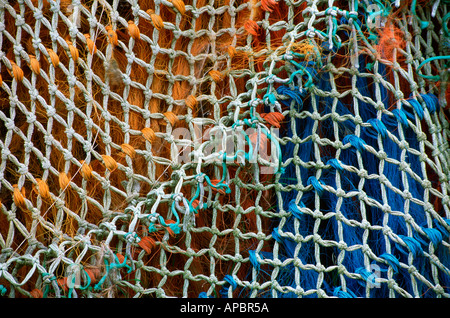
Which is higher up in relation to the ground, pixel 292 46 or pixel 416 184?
pixel 292 46

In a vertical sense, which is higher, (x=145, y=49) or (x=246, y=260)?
(x=145, y=49)

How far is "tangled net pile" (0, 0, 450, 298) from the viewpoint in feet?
2.32

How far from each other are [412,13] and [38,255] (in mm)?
777

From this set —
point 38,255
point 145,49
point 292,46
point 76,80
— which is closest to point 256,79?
point 292,46

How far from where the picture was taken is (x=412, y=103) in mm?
730

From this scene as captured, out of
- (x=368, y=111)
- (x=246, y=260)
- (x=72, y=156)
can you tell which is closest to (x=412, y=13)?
(x=368, y=111)

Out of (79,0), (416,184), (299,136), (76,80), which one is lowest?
(416,184)

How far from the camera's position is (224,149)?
694mm

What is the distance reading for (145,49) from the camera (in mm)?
773

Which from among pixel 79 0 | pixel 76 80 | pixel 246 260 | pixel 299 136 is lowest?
pixel 246 260

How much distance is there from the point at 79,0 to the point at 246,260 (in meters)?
0.55

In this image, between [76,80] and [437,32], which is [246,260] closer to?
[76,80]

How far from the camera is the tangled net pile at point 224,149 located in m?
0.71

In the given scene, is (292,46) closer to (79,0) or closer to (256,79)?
(256,79)
